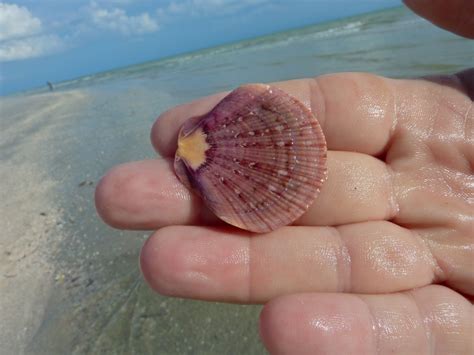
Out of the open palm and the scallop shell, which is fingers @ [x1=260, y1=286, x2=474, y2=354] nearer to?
the open palm

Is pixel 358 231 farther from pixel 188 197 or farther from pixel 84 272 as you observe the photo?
pixel 84 272

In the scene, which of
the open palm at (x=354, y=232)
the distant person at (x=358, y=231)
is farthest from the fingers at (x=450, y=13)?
the open palm at (x=354, y=232)

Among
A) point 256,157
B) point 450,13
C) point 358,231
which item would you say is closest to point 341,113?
point 256,157

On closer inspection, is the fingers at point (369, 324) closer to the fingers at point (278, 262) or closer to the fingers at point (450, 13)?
the fingers at point (278, 262)

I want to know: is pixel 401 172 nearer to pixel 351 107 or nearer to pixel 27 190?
pixel 351 107

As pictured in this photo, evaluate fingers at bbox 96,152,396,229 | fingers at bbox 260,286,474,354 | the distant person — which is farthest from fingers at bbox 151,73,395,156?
fingers at bbox 260,286,474,354
